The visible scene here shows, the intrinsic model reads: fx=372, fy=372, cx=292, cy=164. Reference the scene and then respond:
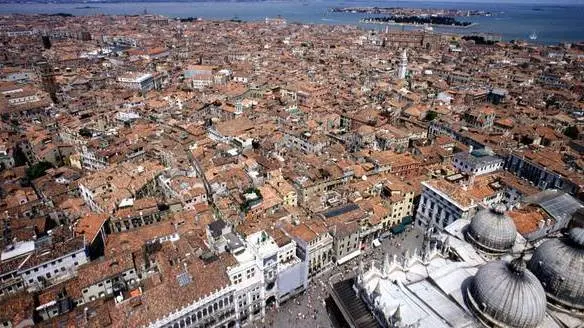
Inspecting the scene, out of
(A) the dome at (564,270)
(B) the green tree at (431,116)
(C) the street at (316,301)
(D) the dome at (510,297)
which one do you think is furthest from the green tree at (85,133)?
(A) the dome at (564,270)

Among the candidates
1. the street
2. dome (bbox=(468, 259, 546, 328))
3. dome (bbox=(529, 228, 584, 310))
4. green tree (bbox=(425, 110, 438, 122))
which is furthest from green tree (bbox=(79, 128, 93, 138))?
dome (bbox=(529, 228, 584, 310))

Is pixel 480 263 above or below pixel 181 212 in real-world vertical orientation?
above

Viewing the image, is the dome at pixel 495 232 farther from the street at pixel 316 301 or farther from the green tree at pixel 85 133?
the green tree at pixel 85 133

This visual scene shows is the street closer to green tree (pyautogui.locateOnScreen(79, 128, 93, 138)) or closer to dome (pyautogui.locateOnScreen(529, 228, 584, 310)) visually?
dome (pyautogui.locateOnScreen(529, 228, 584, 310))

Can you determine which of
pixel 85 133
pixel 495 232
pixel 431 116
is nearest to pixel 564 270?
pixel 495 232

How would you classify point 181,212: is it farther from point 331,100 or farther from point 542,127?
point 542,127

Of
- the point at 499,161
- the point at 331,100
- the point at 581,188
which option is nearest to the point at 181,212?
the point at 499,161
